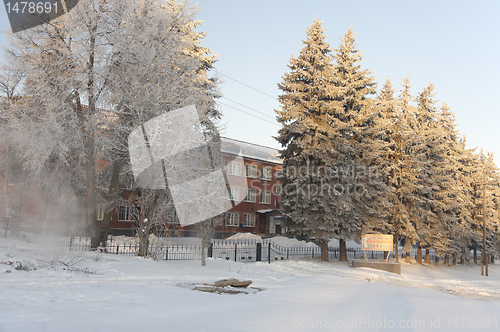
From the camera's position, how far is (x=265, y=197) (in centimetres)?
4831

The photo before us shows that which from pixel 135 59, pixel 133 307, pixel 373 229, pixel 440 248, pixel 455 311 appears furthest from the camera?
pixel 440 248

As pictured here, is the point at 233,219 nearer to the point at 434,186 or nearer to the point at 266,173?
the point at 266,173

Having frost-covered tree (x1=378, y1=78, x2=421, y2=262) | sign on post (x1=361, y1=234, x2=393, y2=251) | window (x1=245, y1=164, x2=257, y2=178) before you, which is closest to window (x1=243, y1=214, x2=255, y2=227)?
window (x1=245, y1=164, x2=257, y2=178)

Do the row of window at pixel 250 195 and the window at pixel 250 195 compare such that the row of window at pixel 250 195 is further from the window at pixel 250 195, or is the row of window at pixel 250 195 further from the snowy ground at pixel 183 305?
the snowy ground at pixel 183 305

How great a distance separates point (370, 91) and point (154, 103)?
16.4 m

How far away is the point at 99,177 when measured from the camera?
76.9ft

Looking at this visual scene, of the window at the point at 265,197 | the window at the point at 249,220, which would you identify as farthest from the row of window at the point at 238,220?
the window at the point at 265,197

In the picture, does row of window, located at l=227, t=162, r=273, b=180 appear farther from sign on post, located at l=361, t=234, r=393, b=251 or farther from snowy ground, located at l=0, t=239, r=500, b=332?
snowy ground, located at l=0, t=239, r=500, b=332

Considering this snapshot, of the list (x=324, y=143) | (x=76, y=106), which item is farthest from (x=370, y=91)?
(x=76, y=106)

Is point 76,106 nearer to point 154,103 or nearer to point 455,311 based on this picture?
point 154,103

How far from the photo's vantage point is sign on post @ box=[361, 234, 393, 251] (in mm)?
23062

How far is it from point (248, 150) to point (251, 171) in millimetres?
3370

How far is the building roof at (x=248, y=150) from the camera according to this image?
45.1 metres

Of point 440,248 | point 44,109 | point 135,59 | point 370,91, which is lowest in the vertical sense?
point 440,248
